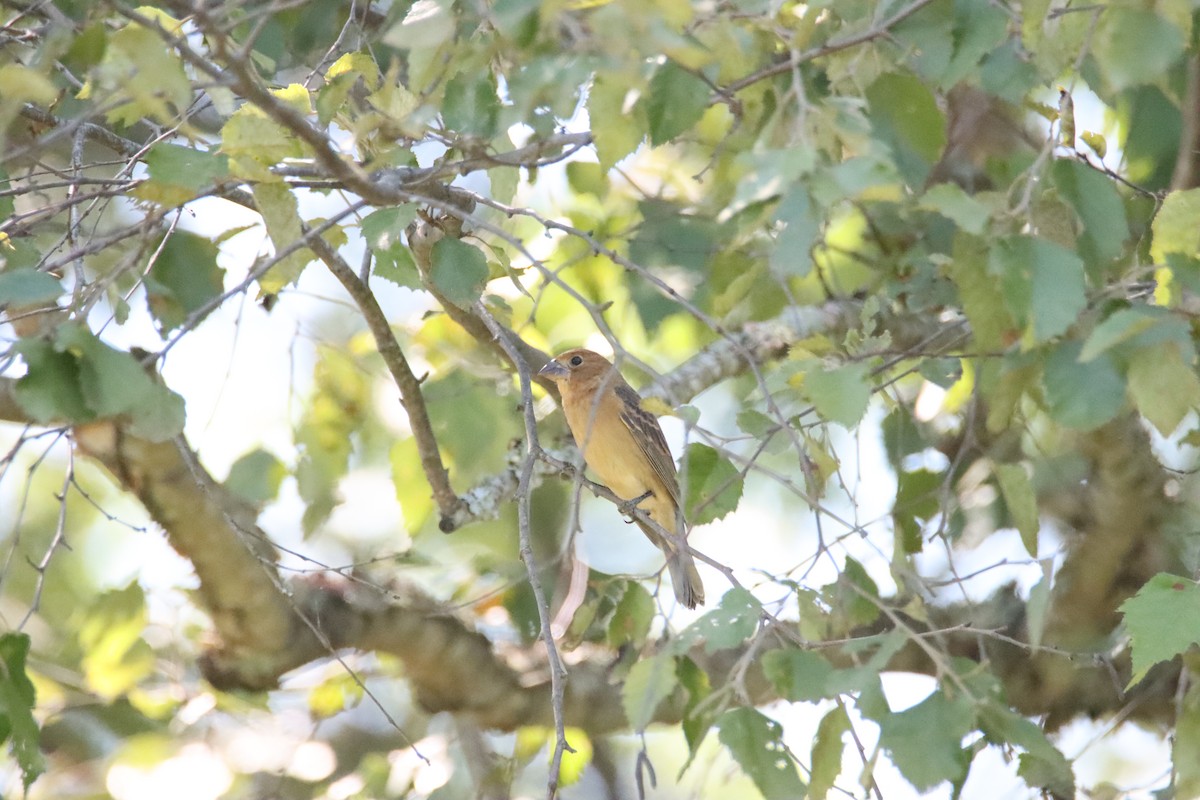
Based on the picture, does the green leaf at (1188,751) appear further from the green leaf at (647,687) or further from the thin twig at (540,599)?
the thin twig at (540,599)

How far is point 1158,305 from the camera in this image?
2.55 m

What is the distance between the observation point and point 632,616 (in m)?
3.45

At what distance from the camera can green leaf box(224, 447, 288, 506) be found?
449cm

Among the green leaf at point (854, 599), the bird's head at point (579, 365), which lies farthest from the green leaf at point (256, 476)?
the green leaf at point (854, 599)

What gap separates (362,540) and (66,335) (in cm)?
485

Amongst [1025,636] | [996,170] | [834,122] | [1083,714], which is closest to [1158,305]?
[834,122]

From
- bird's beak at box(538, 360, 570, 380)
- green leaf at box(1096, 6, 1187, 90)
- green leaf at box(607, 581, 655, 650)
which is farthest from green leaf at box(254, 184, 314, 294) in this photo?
bird's beak at box(538, 360, 570, 380)

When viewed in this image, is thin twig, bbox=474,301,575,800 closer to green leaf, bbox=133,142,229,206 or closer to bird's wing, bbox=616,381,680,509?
green leaf, bbox=133,142,229,206

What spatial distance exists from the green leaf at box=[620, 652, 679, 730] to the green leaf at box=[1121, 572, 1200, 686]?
101cm

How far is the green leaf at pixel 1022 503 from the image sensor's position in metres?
3.21

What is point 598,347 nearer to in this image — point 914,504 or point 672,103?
point 914,504

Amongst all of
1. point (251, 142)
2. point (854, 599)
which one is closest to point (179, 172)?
point (251, 142)

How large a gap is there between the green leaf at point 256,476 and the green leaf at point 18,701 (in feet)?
5.98

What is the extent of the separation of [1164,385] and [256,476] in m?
3.14
